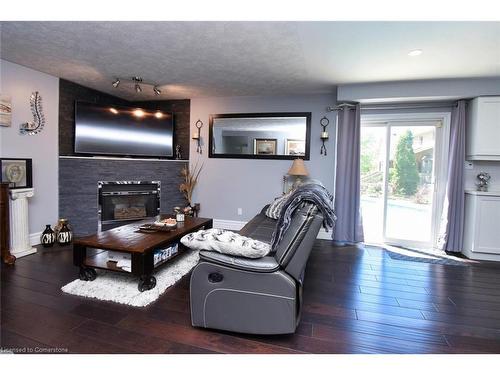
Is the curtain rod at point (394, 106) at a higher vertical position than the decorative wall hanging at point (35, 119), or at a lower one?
higher

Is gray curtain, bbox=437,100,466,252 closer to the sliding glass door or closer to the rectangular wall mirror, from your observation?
the sliding glass door

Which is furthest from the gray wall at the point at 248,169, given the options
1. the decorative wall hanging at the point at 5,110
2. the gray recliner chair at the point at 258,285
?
the gray recliner chair at the point at 258,285

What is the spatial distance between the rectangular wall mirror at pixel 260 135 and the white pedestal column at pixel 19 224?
8.64 feet

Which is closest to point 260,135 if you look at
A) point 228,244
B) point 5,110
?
point 228,244

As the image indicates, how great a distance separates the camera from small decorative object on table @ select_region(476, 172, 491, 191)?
11.5ft

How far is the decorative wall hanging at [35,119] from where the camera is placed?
3225 mm

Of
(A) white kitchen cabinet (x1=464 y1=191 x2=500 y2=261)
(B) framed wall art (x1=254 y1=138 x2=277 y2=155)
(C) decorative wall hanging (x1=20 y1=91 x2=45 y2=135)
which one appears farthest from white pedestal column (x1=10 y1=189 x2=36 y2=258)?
(A) white kitchen cabinet (x1=464 y1=191 x2=500 y2=261)

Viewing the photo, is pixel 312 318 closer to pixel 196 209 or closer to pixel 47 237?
pixel 196 209

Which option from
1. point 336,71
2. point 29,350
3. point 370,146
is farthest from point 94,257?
point 370,146

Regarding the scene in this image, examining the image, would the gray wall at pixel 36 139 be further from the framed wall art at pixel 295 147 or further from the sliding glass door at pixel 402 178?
the sliding glass door at pixel 402 178

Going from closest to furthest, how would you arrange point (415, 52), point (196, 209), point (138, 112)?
1. point (415, 52)
2. point (138, 112)
3. point (196, 209)

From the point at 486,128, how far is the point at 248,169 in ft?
10.8

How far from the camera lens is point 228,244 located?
162 centimetres
